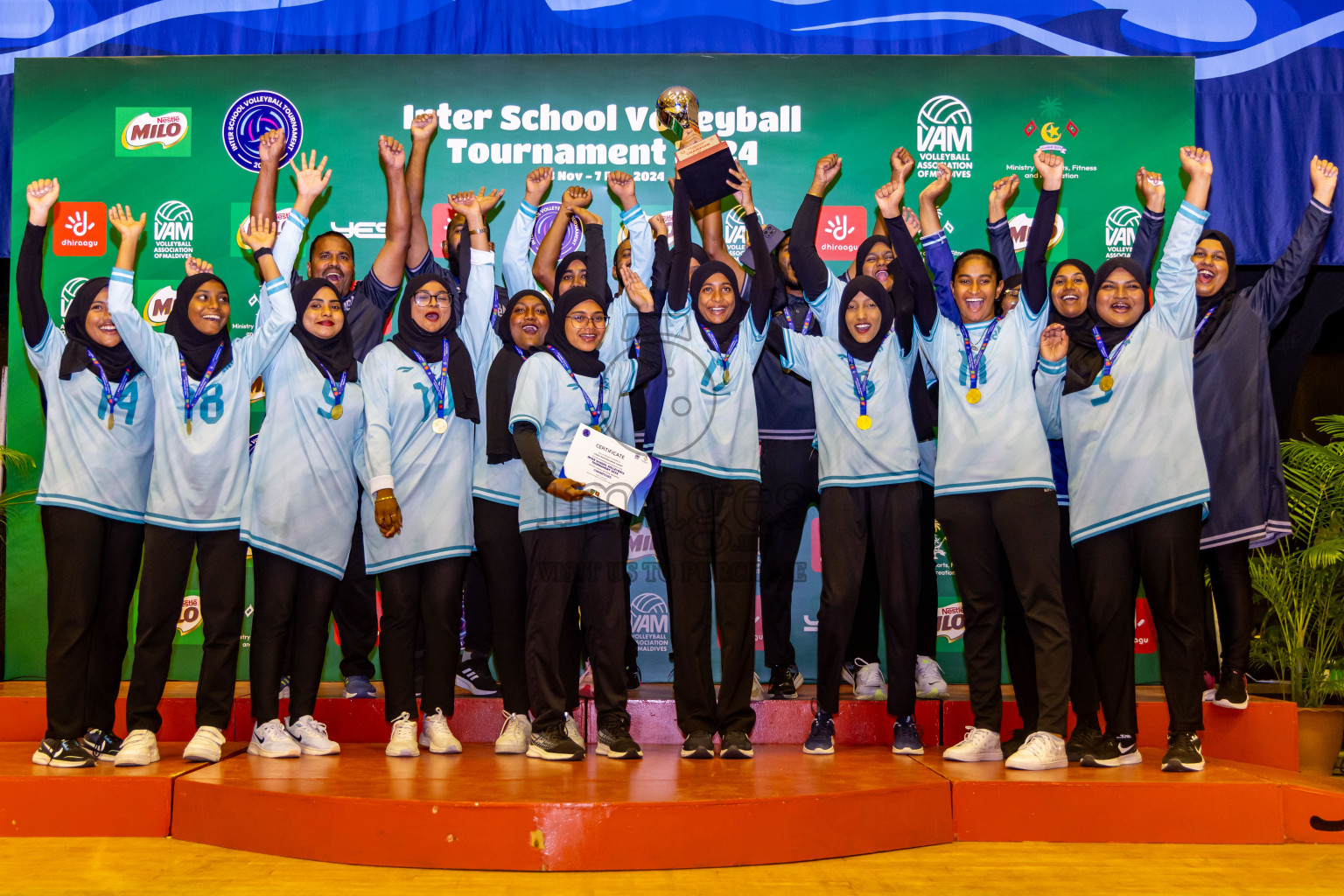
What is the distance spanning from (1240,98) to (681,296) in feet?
12.5

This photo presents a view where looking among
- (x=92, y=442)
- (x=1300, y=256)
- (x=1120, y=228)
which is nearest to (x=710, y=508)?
(x=92, y=442)

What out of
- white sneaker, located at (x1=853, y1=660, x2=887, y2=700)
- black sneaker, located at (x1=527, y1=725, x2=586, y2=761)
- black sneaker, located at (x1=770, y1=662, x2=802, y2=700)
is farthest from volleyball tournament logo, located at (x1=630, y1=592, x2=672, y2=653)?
black sneaker, located at (x1=527, y1=725, x2=586, y2=761)

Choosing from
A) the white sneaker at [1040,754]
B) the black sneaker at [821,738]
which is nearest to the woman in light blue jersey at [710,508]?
the black sneaker at [821,738]

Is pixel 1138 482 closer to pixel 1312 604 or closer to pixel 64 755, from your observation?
pixel 1312 604

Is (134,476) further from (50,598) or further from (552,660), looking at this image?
(552,660)

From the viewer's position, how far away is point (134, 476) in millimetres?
3998

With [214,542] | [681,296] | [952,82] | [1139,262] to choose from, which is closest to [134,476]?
[214,542]

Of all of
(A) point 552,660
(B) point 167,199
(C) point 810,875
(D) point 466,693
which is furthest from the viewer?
(B) point 167,199

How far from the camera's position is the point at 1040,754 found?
368cm

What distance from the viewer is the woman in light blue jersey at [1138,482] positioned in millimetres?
3723

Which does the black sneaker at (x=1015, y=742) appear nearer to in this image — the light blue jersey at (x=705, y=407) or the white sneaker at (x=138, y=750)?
the light blue jersey at (x=705, y=407)

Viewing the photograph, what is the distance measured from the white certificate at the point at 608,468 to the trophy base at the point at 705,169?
1.13 metres

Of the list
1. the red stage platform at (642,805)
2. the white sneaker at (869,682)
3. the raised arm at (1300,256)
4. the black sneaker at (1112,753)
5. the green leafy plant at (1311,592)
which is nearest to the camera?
the red stage platform at (642,805)

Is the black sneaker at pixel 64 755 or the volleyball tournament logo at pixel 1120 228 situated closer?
the black sneaker at pixel 64 755
